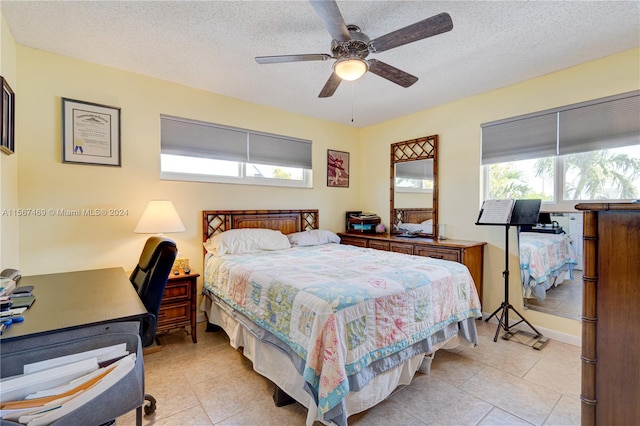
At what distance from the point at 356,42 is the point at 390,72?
0.43 metres

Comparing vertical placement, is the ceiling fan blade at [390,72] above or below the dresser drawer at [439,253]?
above

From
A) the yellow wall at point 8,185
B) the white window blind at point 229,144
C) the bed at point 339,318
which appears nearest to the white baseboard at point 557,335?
the bed at point 339,318

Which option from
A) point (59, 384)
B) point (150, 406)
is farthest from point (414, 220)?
point (59, 384)

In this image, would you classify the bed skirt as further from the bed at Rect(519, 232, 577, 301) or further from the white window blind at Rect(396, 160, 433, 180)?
the white window blind at Rect(396, 160, 433, 180)

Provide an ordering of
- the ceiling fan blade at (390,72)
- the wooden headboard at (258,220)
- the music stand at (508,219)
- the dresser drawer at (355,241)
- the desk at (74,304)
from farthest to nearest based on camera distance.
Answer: the dresser drawer at (355,241) < the wooden headboard at (258,220) < the music stand at (508,219) < the ceiling fan blade at (390,72) < the desk at (74,304)

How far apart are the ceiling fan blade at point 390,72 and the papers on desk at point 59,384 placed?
2254mm

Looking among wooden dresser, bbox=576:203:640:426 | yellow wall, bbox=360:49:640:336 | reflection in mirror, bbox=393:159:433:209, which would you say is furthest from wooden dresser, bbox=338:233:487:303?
wooden dresser, bbox=576:203:640:426

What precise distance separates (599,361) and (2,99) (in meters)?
3.54

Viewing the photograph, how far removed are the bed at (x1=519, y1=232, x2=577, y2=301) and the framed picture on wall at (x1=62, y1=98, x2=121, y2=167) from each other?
4269mm

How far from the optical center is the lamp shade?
2660mm

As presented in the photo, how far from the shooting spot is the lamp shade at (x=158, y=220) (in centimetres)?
266

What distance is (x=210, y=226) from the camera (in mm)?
3385

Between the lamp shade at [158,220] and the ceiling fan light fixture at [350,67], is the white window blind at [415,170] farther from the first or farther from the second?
the lamp shade at [158,220]

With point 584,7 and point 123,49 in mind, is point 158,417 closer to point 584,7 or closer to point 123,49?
point 123,49
